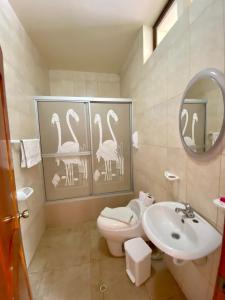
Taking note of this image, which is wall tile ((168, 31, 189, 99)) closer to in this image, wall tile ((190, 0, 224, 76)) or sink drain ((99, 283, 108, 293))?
wall tile ((190, 0, 224, 76))

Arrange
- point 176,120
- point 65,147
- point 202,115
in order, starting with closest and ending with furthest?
point 202,115
point 176,120
point 65,147

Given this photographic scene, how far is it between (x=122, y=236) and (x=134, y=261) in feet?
0.83

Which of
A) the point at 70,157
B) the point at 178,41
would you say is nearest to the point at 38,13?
the point at 178,41

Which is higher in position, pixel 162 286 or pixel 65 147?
pixel 65 147

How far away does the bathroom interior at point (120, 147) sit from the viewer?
0.91 meters

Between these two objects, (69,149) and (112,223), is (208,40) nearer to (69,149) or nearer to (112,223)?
(112,223)

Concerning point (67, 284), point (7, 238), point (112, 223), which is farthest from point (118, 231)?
point (7, 238)

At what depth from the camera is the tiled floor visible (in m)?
1.21

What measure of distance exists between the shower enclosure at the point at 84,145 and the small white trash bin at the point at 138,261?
1.04 metres

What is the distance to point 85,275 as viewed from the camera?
1380mm

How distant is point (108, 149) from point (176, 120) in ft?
4.04

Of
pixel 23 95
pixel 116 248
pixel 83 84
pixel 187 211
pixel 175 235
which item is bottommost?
pixel 116 248

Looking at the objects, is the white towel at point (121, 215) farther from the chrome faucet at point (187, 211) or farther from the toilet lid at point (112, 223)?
the chrome faucet at point (187, 211)

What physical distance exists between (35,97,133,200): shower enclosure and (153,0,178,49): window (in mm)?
846
